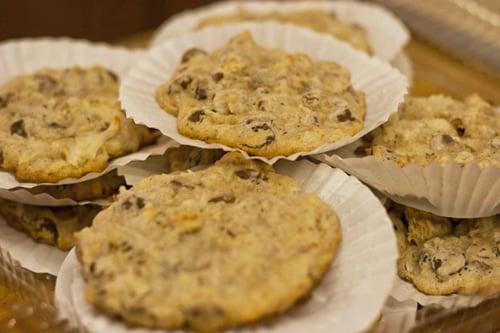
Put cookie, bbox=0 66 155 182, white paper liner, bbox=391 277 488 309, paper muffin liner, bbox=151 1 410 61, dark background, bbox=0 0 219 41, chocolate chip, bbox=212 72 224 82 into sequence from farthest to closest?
dark background, bbox=0 0 219 41, paper muffin liner, bbox=151 1 410 61, chocolate chip, bbox=212 72 224 82, cookie, bbox=0 66 155 182, white paper liner, bbox=391 277 488 309

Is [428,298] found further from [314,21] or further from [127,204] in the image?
[314,21]

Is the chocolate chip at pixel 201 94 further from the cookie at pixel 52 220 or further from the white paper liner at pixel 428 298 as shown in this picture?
the white paper liner at pixel 428 298

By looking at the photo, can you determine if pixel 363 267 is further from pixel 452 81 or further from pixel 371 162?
pixel 452 81

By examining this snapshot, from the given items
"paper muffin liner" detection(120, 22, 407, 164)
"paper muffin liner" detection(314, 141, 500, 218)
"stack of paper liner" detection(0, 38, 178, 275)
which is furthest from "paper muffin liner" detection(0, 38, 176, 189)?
"paper muffin liner" detection(314, 141, 500, 218)

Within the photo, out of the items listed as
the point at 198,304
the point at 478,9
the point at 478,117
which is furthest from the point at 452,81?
the point at 198,304

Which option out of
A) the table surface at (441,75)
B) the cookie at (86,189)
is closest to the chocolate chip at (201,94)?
the cookie at (86,189)

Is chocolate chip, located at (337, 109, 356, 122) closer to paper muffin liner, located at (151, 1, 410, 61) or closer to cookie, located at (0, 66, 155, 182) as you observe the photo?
cookie, located at (0, 66, 155, 182)
